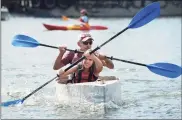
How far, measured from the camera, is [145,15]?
12.5 meters

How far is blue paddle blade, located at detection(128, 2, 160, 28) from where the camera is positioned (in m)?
12.5

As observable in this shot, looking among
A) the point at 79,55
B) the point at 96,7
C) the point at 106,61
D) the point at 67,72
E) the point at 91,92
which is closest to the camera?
the point at 91,92

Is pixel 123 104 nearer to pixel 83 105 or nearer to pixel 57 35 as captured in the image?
pixel 83 105

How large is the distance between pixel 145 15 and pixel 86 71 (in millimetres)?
1465

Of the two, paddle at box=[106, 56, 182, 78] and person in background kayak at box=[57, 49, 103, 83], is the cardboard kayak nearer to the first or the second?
person in background kayak at box=[57, 49, 103, 83]

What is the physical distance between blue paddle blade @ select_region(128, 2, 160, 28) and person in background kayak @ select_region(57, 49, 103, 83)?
1042 mm

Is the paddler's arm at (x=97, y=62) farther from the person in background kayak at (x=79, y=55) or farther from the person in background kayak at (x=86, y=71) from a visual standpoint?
the person in background kayak at (x=79, y=55)

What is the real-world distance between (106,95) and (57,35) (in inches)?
990

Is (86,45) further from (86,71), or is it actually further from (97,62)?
(86,71)

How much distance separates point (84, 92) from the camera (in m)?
11.8

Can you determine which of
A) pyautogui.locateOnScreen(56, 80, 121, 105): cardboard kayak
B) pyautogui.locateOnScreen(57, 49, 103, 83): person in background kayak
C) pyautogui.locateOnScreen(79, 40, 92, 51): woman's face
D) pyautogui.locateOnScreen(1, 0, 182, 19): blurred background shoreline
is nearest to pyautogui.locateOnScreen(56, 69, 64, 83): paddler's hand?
pyautogui.locateOnScreen(57, 49, 103, 83): person in background kayak

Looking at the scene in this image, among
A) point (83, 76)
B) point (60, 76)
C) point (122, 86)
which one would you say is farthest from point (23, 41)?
point (122, 86)

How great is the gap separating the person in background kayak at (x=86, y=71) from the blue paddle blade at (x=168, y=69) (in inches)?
39.0

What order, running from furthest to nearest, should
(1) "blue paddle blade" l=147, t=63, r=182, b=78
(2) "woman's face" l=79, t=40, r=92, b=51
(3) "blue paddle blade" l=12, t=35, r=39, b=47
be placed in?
(3) "blue paddle blade" l=12, t=35, r=39, b=47 → (1) "blue paddle blade" l=147, t=63, r=182, b=78 → (2) "woman's face" l=79, t=40, r=92, b=51
